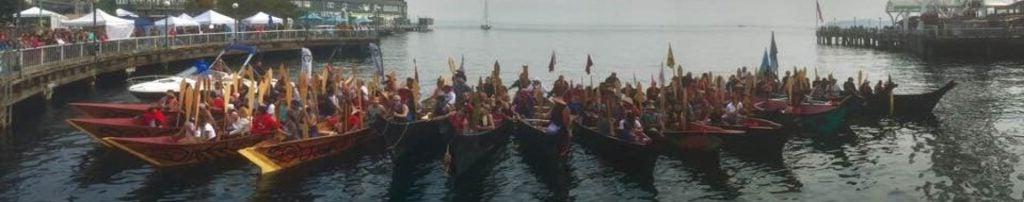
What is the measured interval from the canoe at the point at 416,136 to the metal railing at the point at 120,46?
1407 centimetres

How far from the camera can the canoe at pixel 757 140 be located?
80.3ft

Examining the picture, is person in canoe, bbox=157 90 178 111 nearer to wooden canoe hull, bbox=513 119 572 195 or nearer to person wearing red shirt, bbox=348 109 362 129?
person wearing red shirt, bbox=348 109 362 129

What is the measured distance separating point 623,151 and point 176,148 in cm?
1056

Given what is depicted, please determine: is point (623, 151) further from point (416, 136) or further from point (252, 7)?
point (252, 7)

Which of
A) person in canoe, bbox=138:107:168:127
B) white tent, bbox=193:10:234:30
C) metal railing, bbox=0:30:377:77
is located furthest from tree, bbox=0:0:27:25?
person in canoe, bbox=138:107:168:127

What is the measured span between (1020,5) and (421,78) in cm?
6118

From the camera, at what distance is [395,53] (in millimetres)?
101625

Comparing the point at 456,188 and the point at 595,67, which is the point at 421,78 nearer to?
the point at 595,67

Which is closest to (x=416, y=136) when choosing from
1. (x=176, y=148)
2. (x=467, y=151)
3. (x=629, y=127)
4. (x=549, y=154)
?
(x=467, y=151)

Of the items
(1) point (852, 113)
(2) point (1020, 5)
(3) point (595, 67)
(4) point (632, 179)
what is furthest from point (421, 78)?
(2) point (1020, 5)

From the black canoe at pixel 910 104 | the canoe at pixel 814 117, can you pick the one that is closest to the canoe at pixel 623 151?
the canoe at pixel 814 117

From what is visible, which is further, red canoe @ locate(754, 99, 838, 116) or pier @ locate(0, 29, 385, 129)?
pier @ locate(0, 29, 385, 129)

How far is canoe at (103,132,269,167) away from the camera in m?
21.5

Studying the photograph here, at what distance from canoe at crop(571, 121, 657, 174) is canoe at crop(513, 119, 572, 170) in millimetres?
1000
